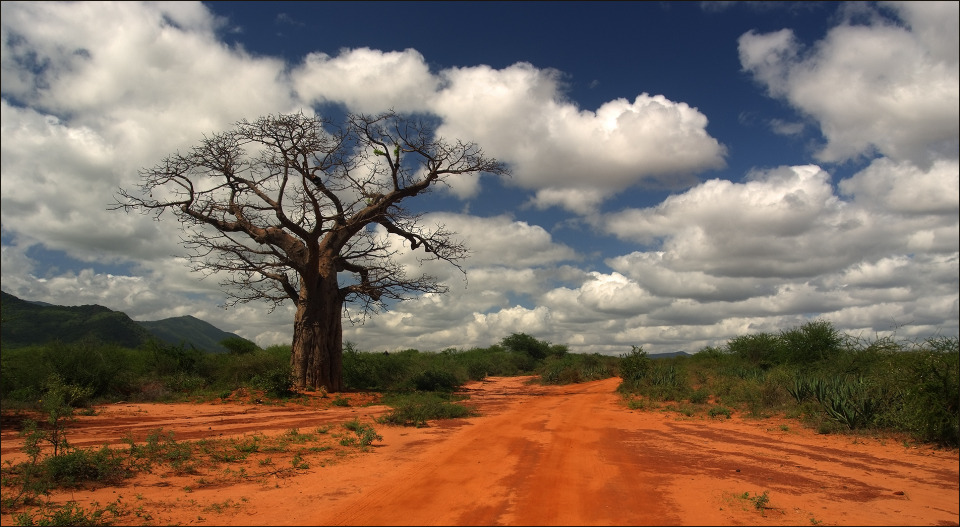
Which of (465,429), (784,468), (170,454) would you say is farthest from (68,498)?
(784,468)

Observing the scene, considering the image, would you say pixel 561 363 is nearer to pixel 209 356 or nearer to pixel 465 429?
pixel 209 356

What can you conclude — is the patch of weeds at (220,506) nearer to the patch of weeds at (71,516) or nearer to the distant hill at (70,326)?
the patch of weeds at (71,516)

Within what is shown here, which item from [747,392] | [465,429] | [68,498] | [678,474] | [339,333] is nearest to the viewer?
[68,498]

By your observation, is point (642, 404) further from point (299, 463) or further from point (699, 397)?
point (299, 463)

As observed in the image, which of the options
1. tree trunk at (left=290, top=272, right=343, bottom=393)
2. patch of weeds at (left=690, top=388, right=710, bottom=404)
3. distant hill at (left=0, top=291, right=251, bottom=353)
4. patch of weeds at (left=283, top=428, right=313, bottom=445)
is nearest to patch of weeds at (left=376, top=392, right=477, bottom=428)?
patch of weeds at (left=283, top=428, right=313, bottom=445)

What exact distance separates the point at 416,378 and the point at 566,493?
16846mm

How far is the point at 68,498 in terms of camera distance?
19.2 ft

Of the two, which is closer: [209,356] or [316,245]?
[316,245]

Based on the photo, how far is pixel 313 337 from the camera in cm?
1809

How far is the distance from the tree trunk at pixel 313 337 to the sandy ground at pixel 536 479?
253 inches

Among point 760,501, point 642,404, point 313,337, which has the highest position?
point 313,337

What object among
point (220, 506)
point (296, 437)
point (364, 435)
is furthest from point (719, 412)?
point (220, 506)

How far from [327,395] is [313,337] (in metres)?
1.93

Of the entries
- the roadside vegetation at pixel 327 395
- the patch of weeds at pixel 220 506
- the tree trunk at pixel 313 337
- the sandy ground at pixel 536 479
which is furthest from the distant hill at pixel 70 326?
the patch of weeds at pixel 220 506
